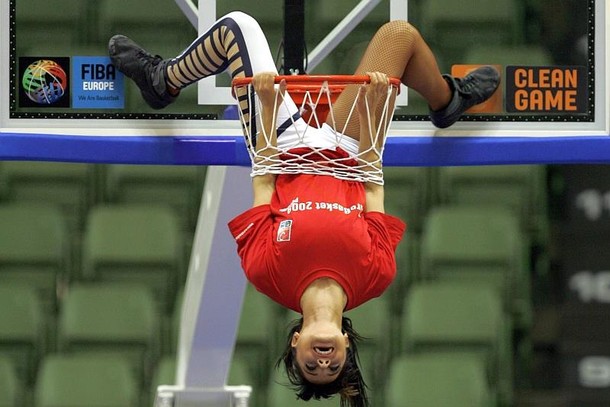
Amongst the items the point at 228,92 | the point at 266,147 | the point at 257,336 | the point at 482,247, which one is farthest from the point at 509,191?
the point at 266,147

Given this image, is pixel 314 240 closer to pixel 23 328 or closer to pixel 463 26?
pixel 463 26

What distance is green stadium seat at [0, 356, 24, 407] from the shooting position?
6.36 metres

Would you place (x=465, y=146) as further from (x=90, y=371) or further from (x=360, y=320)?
(x=90, y=371)

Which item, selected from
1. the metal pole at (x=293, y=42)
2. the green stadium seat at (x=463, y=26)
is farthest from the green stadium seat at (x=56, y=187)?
the metal pole at (x=293, y=42)

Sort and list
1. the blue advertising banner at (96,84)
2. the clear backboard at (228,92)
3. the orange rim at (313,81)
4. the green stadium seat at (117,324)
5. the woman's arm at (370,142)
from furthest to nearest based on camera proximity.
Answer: the green stadium seat at (117,324)
the blue advertising banner at (96,84)
the clear backboard at (228,92)
the woman's arm at (370,142)
the orange rim at (313,81)

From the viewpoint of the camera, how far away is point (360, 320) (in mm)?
6309

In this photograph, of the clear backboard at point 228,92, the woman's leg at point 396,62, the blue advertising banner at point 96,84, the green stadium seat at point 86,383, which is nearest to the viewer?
the woman's leg at point 396,62

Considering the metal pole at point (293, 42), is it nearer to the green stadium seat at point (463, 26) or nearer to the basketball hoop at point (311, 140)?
the basketball hoop at point (311, 140)

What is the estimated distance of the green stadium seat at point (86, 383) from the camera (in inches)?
248

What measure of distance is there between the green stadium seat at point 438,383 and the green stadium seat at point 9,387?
1772mm

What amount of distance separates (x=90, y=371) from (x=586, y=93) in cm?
306

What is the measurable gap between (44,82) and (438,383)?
2722 millimetres

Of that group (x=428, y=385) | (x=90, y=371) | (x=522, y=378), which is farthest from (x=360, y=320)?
(x=90, y=371)

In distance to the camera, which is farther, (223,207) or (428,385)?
(428,385)
